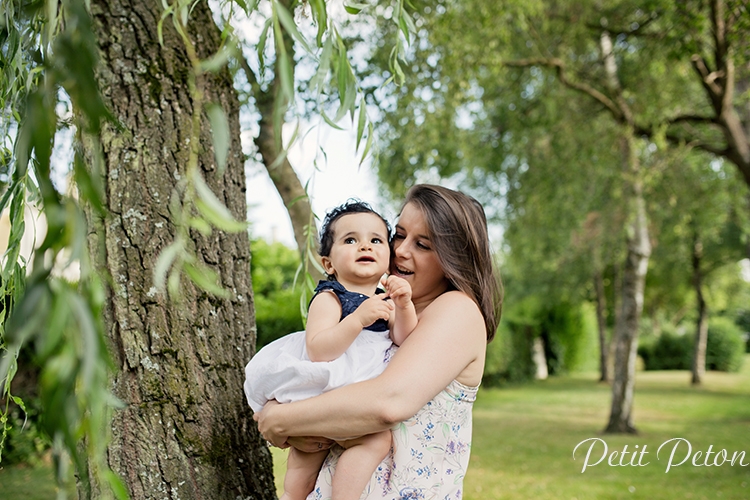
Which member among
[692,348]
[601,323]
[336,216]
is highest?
[336,216]

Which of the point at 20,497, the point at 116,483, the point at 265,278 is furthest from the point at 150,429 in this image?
the point at 265,278

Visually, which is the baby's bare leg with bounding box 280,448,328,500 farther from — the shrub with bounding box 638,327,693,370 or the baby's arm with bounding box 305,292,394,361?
the shrub with bounding box 638,327,693,370

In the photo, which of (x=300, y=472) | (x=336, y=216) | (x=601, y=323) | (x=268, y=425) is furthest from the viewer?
(x=601, y=323)

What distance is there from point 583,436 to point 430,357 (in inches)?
391

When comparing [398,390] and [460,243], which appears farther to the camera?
[460,243]

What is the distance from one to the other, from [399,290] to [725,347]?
82.3 feet

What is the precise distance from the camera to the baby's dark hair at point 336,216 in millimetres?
2115

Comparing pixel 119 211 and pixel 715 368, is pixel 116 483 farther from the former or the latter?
pixel 715 368

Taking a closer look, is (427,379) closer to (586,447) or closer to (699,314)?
(586,447)

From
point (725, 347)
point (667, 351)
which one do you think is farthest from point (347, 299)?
point (667, 351)

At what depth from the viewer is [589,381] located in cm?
2034

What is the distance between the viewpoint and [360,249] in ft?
6.62

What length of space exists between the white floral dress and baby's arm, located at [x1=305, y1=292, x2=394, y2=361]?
29 cm

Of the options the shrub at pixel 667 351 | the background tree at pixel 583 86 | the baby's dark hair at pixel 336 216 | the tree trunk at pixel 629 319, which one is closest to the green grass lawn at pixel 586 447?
the tree trunk at pixel 629 319
